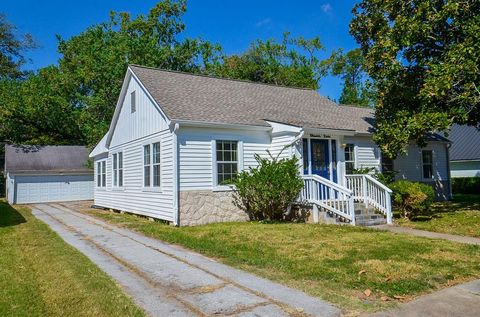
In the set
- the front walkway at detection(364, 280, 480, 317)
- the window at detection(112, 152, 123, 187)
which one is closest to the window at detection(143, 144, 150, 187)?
the window at detection(112, 152, 123, 187)

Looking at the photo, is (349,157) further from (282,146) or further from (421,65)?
(421,65)

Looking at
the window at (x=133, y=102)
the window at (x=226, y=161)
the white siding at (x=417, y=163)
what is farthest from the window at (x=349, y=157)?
the window at (x=133, y=102)

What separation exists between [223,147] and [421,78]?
8142mm

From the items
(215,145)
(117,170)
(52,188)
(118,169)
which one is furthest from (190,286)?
(52,188)

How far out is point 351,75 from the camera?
157 feet

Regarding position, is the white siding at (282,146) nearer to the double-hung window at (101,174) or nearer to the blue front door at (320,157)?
the blue front door at (320,157)

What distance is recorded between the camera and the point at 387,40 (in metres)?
13.7

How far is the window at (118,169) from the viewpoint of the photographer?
1839 cm

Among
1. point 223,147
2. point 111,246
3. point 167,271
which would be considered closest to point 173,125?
point 223,147

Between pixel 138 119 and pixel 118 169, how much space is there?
402 centimetres

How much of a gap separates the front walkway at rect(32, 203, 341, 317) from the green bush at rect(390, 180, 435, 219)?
7987mm

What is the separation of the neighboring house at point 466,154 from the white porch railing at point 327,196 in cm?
2332

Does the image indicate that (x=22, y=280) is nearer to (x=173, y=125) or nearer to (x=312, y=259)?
(x=312, y=259)

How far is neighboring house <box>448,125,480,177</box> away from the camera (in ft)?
102
